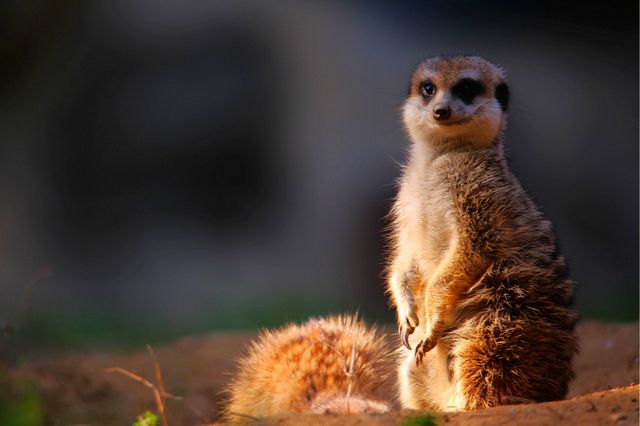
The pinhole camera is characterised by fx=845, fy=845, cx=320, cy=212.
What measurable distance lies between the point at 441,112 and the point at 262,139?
13.7ft

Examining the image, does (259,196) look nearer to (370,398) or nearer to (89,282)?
(89,282)

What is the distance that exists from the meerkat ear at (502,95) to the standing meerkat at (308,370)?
3.54 feet

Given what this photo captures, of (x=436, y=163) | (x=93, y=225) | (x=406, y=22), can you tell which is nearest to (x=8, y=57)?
(x=93, y=225)

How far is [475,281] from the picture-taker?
117 inches

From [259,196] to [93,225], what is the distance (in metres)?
1.42

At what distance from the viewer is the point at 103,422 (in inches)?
152

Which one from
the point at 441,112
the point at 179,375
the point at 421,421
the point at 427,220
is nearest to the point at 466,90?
the point at 441,112

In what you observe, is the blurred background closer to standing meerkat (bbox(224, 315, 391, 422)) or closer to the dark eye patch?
standing meerkat (bbox(224, 315, 391, 422))

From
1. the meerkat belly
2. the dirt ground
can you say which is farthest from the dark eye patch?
the dirt ground

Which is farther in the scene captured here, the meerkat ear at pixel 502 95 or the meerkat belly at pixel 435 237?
the meerkat ear at pixel 502 95

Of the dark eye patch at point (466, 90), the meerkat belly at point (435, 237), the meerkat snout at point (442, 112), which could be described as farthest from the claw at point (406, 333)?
the dark eye patch at point (466, 90)

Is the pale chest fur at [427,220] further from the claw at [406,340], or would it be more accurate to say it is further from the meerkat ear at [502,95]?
the meerkat ear at [502,95]

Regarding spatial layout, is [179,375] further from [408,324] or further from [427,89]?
[427,89]

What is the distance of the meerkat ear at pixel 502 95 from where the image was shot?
3.45 m
